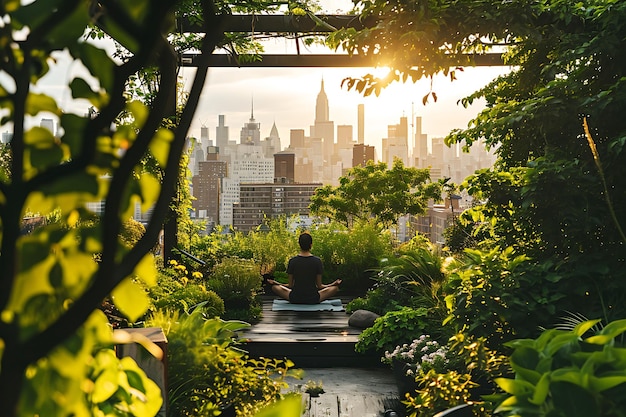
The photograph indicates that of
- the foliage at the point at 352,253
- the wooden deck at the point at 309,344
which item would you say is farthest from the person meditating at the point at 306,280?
the wooden deck at the point at 309,344

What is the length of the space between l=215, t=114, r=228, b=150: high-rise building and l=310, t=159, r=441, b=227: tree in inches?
1397

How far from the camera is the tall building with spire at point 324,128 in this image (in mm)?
44737

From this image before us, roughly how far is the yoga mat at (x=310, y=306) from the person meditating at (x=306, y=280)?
6 cm

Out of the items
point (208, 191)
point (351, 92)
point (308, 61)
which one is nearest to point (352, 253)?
point (308, 61)

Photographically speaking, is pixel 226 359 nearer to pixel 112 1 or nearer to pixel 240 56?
pixel 112 1

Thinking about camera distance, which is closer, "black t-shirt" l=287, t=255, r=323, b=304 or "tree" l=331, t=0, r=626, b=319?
"tree" l=331, t=0, r=626, b=319

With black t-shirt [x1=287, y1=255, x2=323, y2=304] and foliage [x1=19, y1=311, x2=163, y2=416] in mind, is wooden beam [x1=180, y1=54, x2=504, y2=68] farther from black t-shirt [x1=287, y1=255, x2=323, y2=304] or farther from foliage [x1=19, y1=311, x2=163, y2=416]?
foliage [x1=19, y1=311, x2=163, y2=416]

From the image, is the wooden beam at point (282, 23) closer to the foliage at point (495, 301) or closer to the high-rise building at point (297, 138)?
the foliage at point (495, 301)

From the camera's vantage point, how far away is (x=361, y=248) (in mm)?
8859

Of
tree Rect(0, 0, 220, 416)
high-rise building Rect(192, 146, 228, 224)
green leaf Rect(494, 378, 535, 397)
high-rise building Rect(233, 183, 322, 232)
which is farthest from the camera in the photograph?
high-rise building Rect(233, 183, 322, 232)

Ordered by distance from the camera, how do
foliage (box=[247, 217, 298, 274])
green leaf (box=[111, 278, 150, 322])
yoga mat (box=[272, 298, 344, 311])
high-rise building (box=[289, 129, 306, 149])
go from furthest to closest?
high-rise building (box=[289, 129, 306, 149]) < foliage (box=[247, 217, 298, 274]) < yoga mat (box=[272, 298, 344, 311]) < green leaf (box=[111, 278, 150, 322])

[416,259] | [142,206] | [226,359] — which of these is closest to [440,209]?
[416,259]

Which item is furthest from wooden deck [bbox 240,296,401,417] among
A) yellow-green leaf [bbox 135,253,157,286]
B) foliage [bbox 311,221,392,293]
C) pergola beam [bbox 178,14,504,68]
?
yellow-green leaf [bbox 135,253,157,286]

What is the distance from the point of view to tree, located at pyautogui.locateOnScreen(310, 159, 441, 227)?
1154cm
